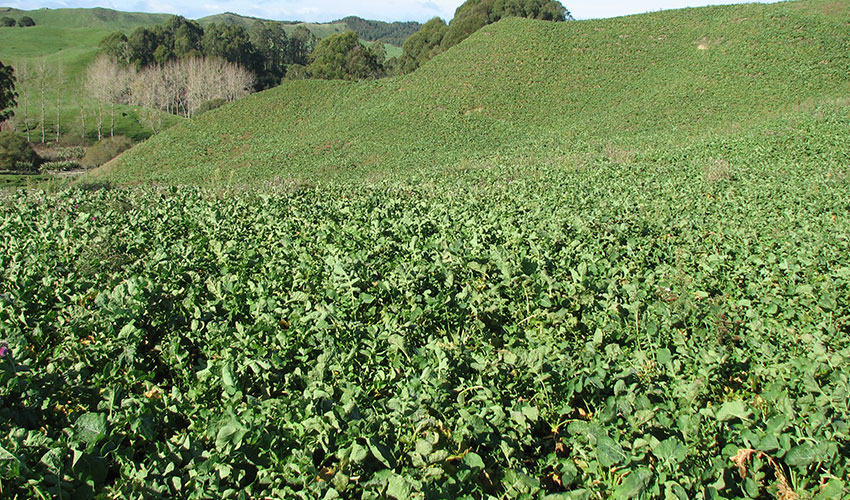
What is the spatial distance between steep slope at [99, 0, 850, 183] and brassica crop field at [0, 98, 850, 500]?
13879 mm

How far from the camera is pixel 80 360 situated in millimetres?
2623

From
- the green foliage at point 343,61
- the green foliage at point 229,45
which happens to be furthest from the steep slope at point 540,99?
the green foliage at point 229,45

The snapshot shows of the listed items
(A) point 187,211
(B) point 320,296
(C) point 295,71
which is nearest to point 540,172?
(A) point 187,211

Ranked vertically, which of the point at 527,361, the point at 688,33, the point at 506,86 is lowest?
the point at 527,361

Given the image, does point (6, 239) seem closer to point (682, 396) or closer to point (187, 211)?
point (187, 211)

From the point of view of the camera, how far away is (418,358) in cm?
266

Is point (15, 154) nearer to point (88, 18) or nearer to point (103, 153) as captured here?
point (103, 153)

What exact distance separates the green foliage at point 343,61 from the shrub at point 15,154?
3226 cm

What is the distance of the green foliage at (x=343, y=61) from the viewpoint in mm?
60562

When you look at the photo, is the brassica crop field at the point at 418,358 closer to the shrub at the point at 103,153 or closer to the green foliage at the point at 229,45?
the shrub at the point at 103,153

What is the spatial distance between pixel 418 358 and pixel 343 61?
6395cm

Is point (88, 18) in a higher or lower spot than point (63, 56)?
higher

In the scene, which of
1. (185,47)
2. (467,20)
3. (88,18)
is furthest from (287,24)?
(467,20)

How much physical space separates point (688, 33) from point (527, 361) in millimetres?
36261
